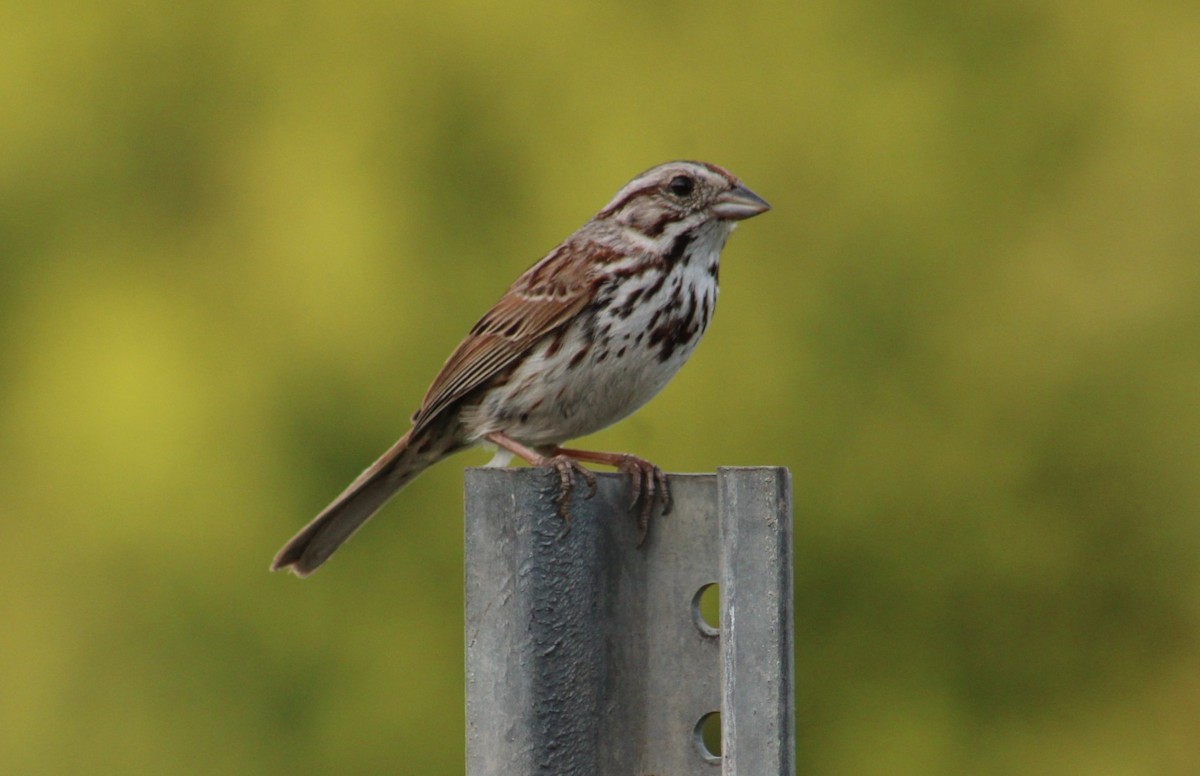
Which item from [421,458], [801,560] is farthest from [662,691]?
[801,560]

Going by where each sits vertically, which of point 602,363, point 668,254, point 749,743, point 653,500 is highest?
point 668,254

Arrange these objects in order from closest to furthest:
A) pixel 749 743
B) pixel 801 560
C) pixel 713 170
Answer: pixel 749 743
pixel 713 170
pixel 801 560

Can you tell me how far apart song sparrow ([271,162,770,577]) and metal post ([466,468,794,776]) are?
3.59 ft

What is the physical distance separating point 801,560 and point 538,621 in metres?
3.73

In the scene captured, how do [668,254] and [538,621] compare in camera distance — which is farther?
[668,254]

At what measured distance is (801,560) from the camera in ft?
19.5

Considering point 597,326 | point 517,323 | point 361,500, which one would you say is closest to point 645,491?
point 597,326

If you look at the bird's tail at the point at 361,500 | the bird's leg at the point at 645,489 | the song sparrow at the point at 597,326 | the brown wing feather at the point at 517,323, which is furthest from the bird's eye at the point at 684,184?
the bird's leg at the point at 645,489

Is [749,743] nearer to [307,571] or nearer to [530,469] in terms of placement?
[530,469]

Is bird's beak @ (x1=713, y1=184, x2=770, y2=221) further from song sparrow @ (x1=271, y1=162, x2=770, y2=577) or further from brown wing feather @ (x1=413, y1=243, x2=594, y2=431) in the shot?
brown wing feather @ (x1=413, y1=243, x2=594, y2=431)

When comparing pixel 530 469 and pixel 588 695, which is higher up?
pixel 530 469

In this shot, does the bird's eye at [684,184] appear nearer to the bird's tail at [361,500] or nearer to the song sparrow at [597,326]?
the song sparrow at [597,326]

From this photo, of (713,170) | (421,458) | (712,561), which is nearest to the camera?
(712,561)

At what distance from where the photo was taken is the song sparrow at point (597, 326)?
3607mm
